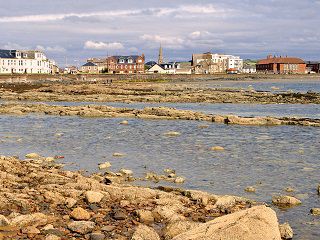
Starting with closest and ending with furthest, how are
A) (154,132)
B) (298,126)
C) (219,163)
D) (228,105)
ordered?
(219,163) → (154,132) → (298,126) → (228,105)

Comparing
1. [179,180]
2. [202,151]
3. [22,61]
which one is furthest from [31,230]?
[22,61]

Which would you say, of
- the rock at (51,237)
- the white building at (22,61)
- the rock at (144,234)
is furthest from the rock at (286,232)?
the white building at (22,61)

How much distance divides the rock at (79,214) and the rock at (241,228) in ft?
14.1

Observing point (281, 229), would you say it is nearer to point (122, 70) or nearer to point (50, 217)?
point (50, 217)

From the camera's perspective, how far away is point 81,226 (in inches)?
500

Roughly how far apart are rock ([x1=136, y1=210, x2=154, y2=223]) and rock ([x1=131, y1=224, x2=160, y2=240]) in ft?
5.45

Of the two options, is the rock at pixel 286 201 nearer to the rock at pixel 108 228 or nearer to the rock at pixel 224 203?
the rock at pixel 224 203

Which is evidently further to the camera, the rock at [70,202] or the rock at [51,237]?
the rock at [70,202]

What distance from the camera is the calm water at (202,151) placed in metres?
19.3

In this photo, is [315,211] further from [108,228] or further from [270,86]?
[270,86]

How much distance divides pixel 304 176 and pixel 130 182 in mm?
8418

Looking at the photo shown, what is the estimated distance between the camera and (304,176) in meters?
21.4

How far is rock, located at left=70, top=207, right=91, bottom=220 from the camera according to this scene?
533 inches

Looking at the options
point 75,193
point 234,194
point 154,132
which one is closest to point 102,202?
point 75,193
